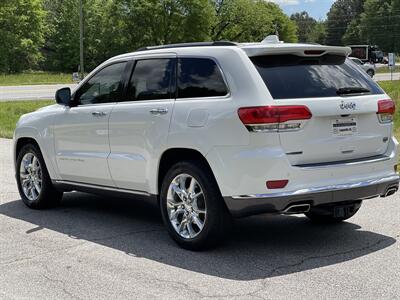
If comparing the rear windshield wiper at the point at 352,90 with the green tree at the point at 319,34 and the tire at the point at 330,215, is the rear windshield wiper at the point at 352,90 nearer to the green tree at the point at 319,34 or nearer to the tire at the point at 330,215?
the tire at the point at 330,215

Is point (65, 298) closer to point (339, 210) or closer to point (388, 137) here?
point (339, 210)

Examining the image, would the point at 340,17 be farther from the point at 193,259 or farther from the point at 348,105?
the point at 193,259

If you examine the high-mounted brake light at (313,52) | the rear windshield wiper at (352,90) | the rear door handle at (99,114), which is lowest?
the rear door handle at (99,114)

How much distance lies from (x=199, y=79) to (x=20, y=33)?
68837 millimetres

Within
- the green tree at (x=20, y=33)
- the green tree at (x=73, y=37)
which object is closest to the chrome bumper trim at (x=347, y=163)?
the green tree at (x=20, y=33)

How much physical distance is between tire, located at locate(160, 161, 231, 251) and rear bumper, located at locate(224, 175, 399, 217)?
0.63ft

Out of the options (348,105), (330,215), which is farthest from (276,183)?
(330,215)

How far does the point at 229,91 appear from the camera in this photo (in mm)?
5500

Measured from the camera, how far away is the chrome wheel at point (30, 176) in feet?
25.8

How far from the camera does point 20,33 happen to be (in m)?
70.7

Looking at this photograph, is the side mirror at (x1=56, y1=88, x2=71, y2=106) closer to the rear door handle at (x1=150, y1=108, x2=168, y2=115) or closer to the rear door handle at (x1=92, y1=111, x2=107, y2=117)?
the rear door handle at (x1=92, y1=111, x2=107, y2=117)

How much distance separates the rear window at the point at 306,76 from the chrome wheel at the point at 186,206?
3.69ft

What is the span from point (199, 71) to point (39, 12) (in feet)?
229

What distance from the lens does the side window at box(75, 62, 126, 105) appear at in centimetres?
676
